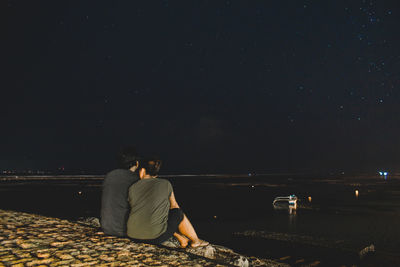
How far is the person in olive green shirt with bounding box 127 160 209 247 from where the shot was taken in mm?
5297

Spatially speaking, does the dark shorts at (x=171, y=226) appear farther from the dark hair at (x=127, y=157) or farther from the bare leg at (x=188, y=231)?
the dark hair at (x=127, y=157)

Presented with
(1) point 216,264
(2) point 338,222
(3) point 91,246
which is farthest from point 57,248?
(2) point 338,222

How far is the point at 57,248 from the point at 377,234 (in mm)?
13289

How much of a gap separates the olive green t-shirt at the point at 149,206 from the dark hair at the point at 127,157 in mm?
472

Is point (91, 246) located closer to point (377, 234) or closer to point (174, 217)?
point (174, 217)

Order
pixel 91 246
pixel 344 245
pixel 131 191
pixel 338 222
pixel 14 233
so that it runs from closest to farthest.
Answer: pixel 131 191 → pixel 91 246 → pixel 14 233 → pixel 344 245 → pixel 338 222

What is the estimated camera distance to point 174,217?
5645 mm

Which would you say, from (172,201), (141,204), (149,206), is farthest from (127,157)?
(172,201)

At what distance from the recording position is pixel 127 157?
570 cm

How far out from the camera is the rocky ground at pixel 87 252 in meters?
4.96

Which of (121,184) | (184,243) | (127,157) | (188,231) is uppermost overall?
(127,157)

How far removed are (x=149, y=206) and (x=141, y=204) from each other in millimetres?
217

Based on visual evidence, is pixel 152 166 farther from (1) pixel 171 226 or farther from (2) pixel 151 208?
(1) pixel 171 226

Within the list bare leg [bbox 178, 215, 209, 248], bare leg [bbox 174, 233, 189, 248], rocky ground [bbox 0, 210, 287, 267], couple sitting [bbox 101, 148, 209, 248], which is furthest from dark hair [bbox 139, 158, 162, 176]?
bare leg [bbox 174, 233, 189, 248]
